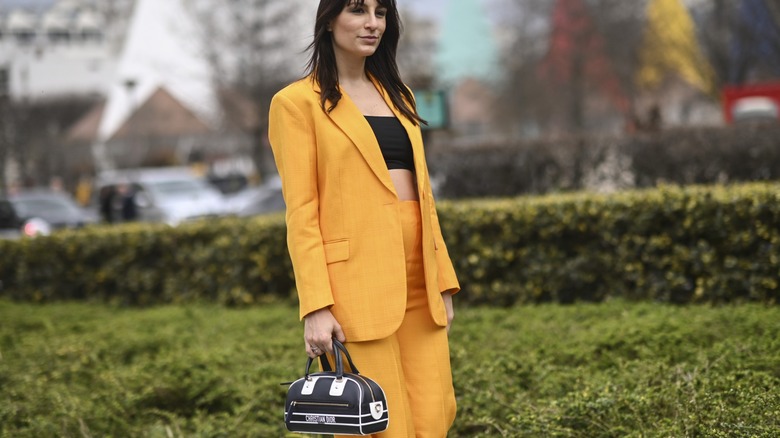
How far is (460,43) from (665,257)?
48246 mm

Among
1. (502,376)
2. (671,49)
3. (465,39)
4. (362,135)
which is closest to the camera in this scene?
(362,135)

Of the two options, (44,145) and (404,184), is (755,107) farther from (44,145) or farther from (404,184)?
(44,145)

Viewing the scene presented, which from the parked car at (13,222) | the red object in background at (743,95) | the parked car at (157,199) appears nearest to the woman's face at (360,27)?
the parked car at (157,199)

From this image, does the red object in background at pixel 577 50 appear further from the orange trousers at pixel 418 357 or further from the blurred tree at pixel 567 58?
the orange trousers at pixel 418 357

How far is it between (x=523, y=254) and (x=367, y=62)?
3941 mm

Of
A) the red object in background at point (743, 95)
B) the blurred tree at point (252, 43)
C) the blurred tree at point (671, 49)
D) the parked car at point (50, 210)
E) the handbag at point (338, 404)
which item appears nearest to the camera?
the handbag at point (338, 404)

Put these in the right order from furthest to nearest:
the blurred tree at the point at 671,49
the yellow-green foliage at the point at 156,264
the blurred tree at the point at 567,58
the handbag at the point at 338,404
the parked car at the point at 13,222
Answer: the blurred tree at the point at 567,58
the blurred tree at the point at 671,49
the parked car at the point at 13,222
the yellow-green foliage at the point at 156,264
the handbag at the point at 338,404

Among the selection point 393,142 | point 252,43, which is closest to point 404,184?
point 393,142

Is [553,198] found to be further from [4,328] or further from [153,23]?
[153,23]

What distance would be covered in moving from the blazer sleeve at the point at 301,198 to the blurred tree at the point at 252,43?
2302cm

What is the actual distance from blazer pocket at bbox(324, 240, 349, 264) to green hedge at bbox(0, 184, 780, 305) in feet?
12.2

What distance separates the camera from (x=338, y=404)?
9.91ft

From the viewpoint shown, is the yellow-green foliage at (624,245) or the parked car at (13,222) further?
the parked car at (13,222)

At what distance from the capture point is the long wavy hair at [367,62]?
3295mm
